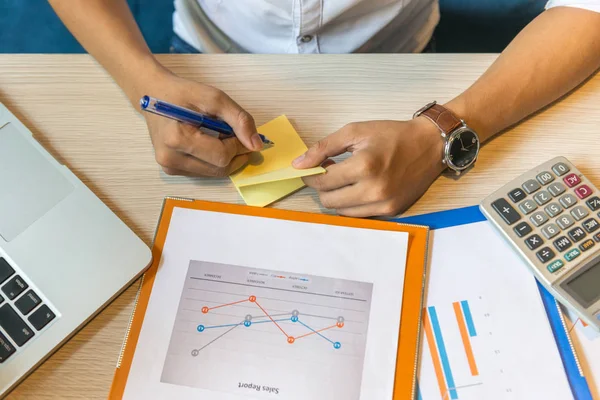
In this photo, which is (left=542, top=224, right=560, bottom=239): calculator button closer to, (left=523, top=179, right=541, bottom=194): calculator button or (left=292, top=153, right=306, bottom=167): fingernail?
(left=523, top=179, right=541, bottom=194): calculator button

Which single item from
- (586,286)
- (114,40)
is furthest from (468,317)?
(114,40)

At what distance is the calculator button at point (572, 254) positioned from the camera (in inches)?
20.7

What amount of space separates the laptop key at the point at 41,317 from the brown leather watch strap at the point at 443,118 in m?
0.47

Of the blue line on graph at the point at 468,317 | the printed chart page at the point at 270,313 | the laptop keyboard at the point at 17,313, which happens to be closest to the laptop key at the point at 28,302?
the laptop keyboard at the point at 17,313

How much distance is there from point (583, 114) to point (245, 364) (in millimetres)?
495

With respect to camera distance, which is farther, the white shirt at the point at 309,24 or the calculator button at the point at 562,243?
the white shirt at the point at 309,24

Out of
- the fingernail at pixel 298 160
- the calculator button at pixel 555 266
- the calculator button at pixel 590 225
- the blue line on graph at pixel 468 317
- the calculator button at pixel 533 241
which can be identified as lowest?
the blue line on graph at pixel 468 317

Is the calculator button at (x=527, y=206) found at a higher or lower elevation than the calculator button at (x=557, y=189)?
lower

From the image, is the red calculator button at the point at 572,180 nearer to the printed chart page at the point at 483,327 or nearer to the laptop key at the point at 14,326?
the printed chart page at the point at 483,327

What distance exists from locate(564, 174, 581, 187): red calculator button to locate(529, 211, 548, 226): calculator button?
0.16 feet

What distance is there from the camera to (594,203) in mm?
548

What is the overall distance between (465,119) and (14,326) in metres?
0.54

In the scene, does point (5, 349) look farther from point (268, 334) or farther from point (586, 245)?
point (586, 245)

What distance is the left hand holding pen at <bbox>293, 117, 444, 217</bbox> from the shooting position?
56 centimetres
